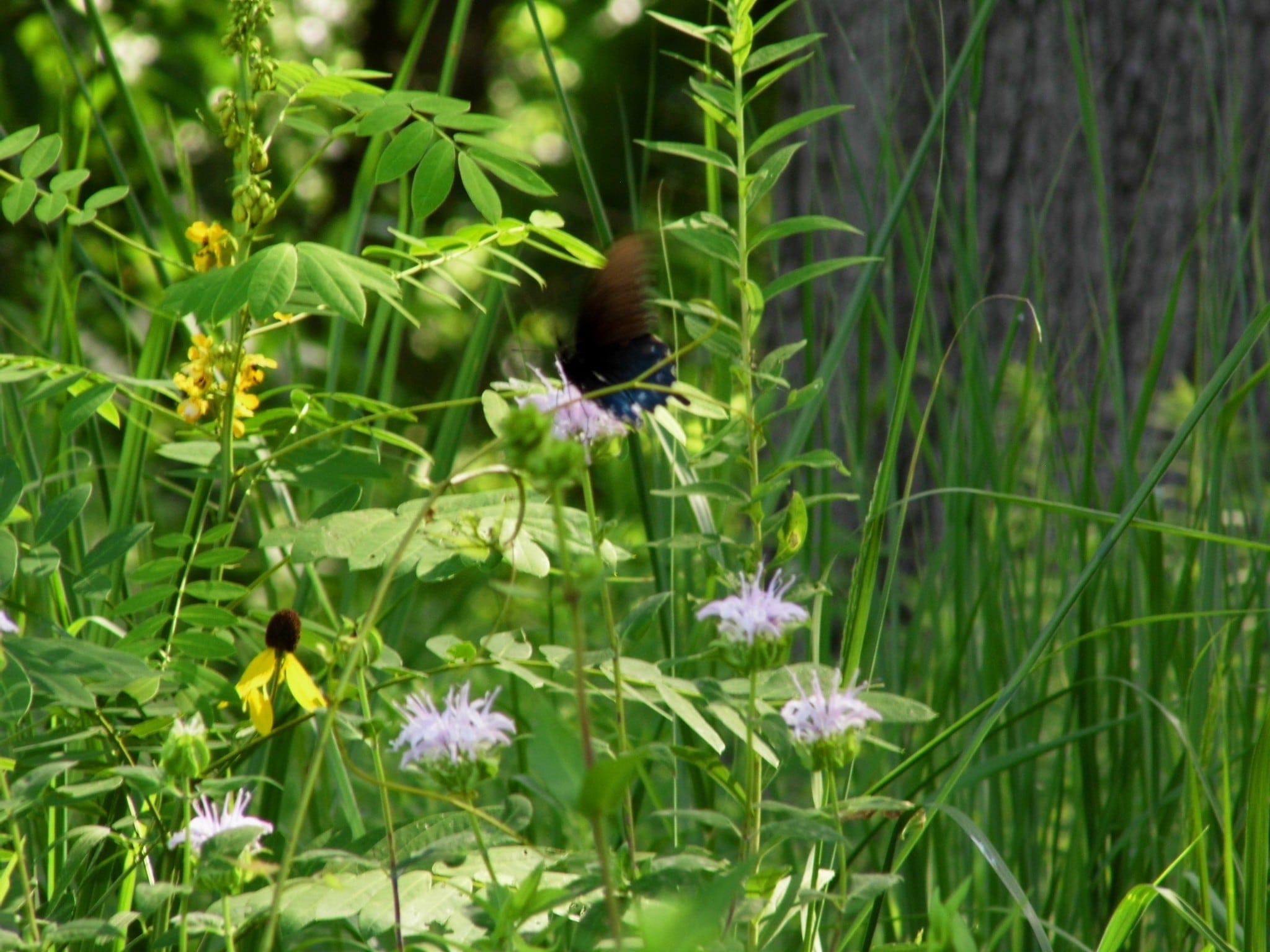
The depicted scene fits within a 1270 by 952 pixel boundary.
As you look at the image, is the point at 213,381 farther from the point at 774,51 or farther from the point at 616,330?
the point at 774,51

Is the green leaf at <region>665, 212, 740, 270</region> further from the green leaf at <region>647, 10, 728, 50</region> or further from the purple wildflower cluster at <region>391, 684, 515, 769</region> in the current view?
the purple wildflower cluster at <region>391, 684, 515, 769</region>

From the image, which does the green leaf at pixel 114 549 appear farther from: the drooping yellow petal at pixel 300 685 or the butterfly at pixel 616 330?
the butterfly at pixel 616 330

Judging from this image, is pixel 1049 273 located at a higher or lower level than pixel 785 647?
lower

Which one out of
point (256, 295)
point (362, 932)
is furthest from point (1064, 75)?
point (362, 932)

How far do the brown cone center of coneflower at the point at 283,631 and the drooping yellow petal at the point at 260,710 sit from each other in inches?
1.0

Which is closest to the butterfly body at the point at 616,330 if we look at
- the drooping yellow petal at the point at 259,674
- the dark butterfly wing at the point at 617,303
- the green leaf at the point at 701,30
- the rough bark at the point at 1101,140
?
the dark butterfly wing at the point at 617,303

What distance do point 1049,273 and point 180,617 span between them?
6.29ft

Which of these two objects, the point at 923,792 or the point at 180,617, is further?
the point at 923,792

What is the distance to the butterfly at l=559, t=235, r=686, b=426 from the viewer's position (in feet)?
2.28

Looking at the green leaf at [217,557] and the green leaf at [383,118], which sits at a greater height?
the green leaf at [383,118]

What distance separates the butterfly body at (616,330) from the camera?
2.28ft

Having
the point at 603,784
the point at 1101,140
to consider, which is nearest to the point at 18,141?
the point at 603,784

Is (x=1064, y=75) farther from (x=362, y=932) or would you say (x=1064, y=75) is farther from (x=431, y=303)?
(x=431, y=303)

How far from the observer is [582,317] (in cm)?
72
